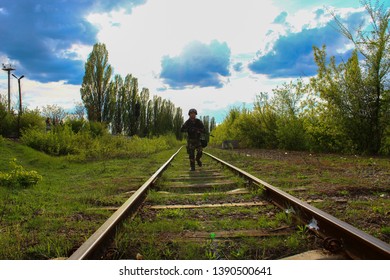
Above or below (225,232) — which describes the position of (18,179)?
above

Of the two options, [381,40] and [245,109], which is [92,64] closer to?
[245,109]

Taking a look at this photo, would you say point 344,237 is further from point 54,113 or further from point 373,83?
point 54,113

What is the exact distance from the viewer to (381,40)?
1056cm

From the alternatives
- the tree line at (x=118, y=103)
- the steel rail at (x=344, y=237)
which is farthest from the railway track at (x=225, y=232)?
the tree line at (x=118, y=103)

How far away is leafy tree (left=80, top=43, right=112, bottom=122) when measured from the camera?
27.2 m

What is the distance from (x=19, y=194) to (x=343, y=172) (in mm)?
6186

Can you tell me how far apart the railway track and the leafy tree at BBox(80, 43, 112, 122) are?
23.4 meters

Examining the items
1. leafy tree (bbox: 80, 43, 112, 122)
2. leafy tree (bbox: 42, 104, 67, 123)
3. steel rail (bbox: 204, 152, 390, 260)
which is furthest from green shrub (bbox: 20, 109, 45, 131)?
steel rail (bbox: 204, 152, 390, 260)

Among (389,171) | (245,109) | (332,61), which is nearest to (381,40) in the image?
(332,61)

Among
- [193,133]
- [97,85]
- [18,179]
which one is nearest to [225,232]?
[18,179]

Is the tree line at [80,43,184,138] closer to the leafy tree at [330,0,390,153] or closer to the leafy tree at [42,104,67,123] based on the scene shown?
the leafy tree at [42,104,67,123]

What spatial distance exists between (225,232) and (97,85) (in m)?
26.4

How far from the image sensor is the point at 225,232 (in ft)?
10.5

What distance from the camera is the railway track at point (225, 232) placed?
2.59 meters
